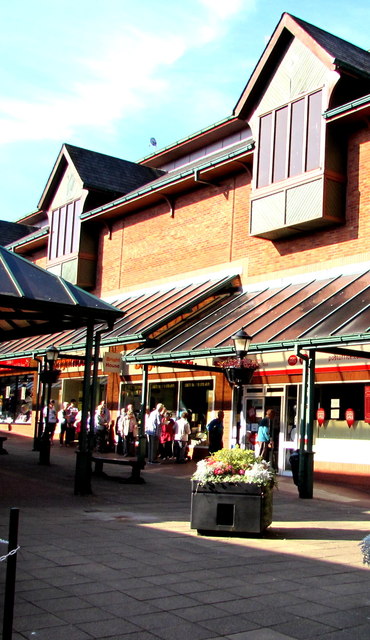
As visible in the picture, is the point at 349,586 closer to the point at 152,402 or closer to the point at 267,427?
the point at 267,427

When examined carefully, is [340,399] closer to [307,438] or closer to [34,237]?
[307,438]

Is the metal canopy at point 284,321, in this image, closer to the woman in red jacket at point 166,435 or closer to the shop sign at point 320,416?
the shop sign at point 320,416

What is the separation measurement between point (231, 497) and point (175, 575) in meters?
2.60

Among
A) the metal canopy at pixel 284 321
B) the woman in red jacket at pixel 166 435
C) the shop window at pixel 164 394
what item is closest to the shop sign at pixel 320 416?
the metal canopy at pixel 284 321

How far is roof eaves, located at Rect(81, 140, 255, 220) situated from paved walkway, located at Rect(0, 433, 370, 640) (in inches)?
474

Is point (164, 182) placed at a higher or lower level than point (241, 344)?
higher

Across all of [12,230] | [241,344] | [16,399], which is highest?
[12,230]

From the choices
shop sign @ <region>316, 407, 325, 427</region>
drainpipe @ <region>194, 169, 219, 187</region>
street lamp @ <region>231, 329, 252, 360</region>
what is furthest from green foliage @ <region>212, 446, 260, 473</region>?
drainpipe @ <region>194, 169, 219, 187</region>

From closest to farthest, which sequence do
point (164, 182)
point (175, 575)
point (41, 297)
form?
point (175, 575)
point (41, 297)
point (164, 182)

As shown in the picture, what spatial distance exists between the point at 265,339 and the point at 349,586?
388 inches

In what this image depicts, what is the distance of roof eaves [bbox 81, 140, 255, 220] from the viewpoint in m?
22.3

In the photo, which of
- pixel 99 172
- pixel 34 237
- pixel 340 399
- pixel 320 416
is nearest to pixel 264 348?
pixel 340 399

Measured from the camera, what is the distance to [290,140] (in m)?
20.5

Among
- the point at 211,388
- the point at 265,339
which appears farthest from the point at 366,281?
the point at 211,388
